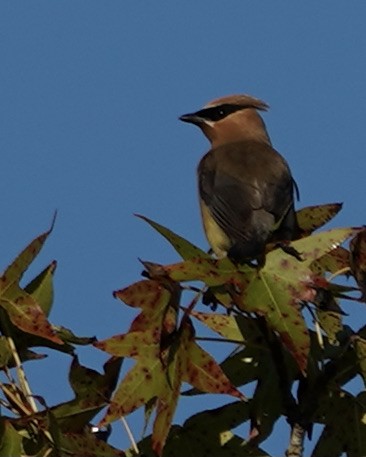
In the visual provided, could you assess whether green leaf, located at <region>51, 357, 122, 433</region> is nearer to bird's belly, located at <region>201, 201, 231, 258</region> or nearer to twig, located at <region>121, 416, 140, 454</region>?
twig, located at <region>121, 416, 140, 454</region>

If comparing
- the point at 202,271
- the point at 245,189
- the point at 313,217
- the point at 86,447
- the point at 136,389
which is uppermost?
the point at 245,189

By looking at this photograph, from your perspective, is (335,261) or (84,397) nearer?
(84,397)

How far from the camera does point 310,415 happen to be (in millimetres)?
2508

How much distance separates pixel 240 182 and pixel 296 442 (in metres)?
2.76

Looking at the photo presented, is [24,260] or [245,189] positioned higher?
[245,189]

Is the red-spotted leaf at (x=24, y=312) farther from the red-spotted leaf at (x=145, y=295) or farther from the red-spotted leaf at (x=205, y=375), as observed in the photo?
the red-spotted leaf at (x=205, y=375)

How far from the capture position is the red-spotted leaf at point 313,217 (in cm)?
317

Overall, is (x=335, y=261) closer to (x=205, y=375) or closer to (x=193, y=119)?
(x=205, y=375)

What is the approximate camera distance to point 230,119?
617 centimetres

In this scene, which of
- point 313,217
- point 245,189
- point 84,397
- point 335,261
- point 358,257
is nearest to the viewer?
point 84,397

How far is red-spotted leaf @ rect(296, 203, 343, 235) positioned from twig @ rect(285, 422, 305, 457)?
0.81 m

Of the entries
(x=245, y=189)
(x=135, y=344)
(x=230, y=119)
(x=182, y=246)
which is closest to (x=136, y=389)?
(x=135, y=344)

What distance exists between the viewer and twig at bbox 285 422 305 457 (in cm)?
241

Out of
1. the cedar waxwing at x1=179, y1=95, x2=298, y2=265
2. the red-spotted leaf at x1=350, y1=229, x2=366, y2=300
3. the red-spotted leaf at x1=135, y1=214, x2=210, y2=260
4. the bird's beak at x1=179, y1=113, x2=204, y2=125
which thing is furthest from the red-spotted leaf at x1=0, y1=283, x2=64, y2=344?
the bird's beak at x1=179, y1=113, x2=204, y2=125
